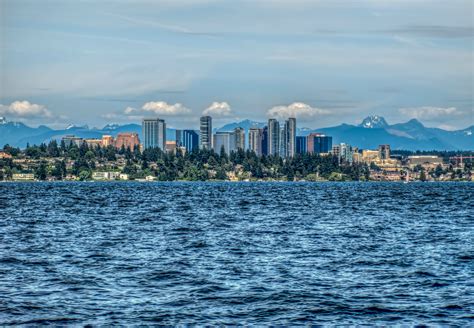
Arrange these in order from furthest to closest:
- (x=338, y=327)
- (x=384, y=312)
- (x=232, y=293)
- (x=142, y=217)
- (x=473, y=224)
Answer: (x=142, y=217), (x=473, y=224), (x=232, y=293), (x=384, y=312), (x=338, y=327)

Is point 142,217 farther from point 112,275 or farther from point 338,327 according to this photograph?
point 338,327

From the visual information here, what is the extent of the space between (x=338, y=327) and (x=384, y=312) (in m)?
3.64

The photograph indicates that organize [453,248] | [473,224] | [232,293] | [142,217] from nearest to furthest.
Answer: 1. [232,293]
2. [453,248]
3. [473,224]
4. [142,217]

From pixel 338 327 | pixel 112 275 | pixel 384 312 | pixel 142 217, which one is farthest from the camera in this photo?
pixel 142 217

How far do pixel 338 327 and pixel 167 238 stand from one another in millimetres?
35703

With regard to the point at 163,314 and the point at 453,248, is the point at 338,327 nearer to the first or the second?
the point at 163,314

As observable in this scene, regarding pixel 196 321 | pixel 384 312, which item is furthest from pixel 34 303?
pixel 384 312

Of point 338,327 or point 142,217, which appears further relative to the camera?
point 142,217

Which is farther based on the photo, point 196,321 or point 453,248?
point 453,248

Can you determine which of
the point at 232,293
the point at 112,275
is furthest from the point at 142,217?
the point at 232,293

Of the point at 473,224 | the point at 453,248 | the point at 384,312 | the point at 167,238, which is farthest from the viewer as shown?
the point at 473,224

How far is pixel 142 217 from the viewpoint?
317ft

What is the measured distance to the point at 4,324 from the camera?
3425 centimetres

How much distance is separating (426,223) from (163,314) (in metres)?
57.3
